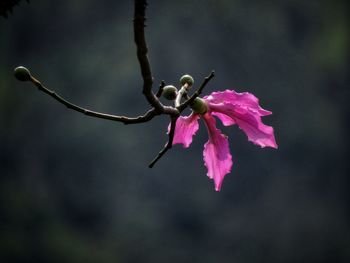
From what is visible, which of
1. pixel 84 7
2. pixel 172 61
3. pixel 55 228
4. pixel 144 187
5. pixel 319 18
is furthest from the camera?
pixel 84 7

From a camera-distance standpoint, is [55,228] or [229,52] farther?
[229,52]

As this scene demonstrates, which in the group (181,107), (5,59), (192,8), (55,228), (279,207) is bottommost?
(55,228)

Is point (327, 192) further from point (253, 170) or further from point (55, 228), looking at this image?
point (55, 228)

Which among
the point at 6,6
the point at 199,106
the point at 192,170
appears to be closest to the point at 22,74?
the point at 6,6

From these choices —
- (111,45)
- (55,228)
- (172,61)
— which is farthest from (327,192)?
(111,45)

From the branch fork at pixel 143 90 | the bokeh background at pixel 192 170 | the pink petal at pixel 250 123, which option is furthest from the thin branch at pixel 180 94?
the bokeh background at pixel 192 170

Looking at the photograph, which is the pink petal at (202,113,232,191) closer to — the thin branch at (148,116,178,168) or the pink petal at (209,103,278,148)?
the pink petal at (209,103,278,148)

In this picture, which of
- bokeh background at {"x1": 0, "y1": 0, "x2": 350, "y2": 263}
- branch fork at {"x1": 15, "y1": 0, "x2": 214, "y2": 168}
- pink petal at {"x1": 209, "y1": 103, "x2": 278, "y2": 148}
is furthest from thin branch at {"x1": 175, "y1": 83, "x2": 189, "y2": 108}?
bokeh background at {"x1": 0, "y1": 0, "x2": 350, "y2": 263}
